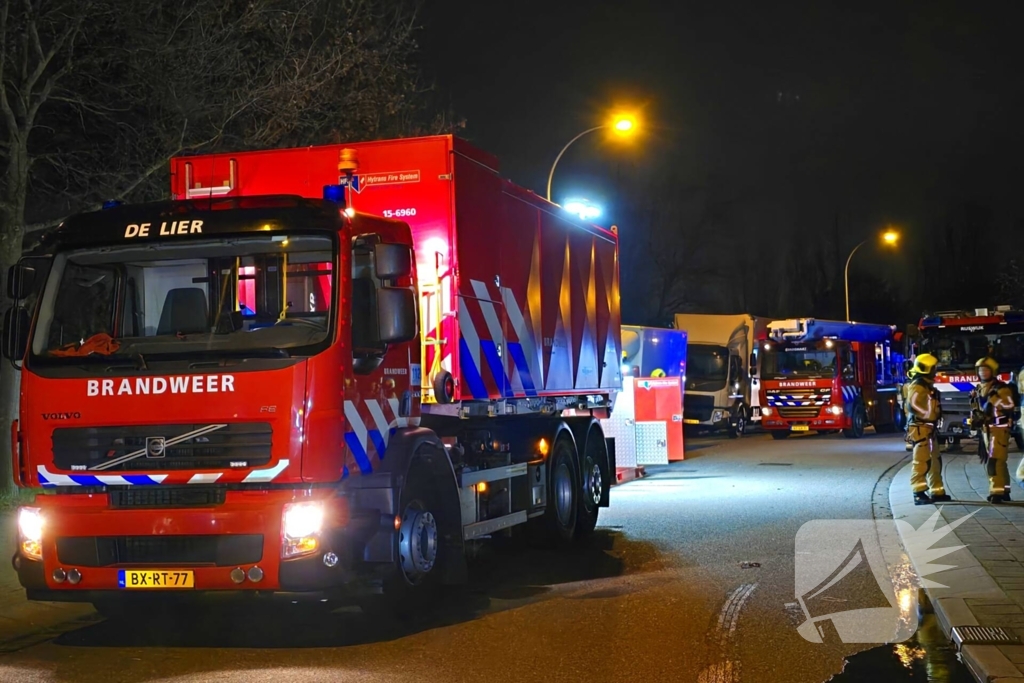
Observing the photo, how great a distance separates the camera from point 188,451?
24.0 ft

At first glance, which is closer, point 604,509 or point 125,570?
point 125,570

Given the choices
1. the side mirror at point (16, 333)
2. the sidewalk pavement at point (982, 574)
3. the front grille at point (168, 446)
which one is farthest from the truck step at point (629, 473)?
the side mirror at point (16, 333)

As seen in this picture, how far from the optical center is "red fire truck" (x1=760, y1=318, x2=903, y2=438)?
28984 mm

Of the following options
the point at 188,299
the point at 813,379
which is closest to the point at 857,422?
the point at 813,379

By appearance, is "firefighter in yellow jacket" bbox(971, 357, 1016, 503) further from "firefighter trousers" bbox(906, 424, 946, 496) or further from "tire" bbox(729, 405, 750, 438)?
"tire" bbox(729, 405, 750, 438)

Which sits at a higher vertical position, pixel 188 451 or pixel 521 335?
pixel 521 335

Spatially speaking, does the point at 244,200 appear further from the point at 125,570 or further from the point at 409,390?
the point at 125,570

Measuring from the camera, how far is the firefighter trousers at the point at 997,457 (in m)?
13.8

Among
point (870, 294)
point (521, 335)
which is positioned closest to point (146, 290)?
point (521, 335)

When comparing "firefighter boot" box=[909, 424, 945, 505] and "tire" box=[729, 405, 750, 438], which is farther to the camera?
"tire" box=[729, 405, 750, 438]

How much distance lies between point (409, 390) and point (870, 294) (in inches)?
2787

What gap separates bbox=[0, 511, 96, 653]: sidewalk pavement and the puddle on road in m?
5.40

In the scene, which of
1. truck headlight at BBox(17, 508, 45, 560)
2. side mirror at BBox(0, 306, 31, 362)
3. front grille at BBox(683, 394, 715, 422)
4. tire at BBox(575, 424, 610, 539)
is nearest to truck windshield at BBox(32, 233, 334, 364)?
side mirror at BBox(0, 306, 31, 362)

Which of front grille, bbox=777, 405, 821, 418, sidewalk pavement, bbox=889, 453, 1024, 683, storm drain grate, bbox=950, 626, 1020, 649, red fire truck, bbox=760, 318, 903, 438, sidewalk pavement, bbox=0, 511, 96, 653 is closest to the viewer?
sidewalk pavement, bbox=889, 453, 1024, 683
